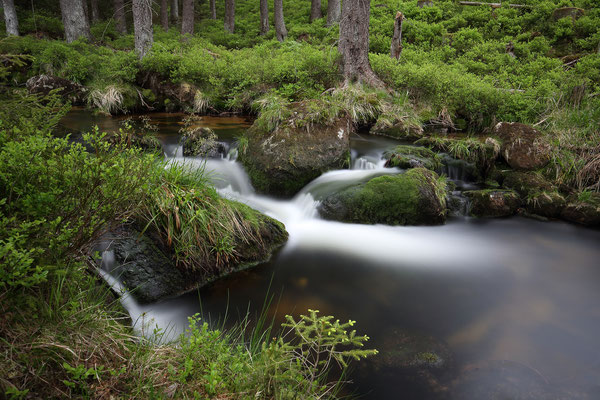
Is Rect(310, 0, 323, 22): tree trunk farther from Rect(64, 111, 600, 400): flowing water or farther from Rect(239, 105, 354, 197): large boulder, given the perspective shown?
Rect(64, 111, 600, 400): flowing water

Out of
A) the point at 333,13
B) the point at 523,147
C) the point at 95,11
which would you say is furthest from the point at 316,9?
the point at 523,147

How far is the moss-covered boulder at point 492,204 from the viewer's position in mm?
7168

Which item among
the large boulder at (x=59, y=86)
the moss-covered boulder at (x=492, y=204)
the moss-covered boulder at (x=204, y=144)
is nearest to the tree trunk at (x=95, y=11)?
the large boulder at (x=59, y=86)

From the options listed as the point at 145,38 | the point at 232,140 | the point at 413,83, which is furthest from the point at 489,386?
the point at 145,38

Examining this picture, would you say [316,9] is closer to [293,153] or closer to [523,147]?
[523,147]

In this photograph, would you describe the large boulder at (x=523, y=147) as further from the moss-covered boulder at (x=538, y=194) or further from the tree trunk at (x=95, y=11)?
the tree trunk at (x=95, y=11)

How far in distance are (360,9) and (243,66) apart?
424 cm

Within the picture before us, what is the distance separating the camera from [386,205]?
21.6ft

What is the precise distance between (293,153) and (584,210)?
18.0ft

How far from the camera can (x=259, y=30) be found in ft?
75.6

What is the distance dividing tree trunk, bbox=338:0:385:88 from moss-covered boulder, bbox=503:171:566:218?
5.81m

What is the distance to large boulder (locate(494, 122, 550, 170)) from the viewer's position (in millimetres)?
7809

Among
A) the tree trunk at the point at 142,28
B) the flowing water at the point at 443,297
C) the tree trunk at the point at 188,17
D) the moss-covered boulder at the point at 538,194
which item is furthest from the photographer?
the tree trunk at the point at 188,17

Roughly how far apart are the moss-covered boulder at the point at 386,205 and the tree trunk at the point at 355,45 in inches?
254
